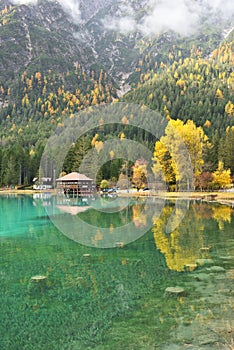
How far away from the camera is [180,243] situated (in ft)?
65.7

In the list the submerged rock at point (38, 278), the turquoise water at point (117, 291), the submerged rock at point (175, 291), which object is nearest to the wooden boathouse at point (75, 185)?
the turquoise water at point (117, 291)

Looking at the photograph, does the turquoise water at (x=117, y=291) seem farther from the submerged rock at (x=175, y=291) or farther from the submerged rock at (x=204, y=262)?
the submerged rock at (x=175, y=291)

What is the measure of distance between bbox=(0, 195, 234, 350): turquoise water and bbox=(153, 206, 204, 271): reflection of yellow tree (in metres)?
0.05

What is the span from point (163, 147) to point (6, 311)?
45.9 meters

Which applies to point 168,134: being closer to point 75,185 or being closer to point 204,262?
point 75,185

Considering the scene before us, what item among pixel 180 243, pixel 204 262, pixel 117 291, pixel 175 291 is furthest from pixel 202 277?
pixel 180 243

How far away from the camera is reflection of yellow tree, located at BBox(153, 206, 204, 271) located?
16.0 meters

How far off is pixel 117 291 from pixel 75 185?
62.2 metres

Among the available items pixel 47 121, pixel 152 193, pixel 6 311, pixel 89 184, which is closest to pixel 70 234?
pixel 6 311

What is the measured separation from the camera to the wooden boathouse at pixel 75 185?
73688mm

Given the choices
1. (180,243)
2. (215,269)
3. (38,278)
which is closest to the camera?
(38,278)

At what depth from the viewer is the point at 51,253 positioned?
1825 centimetres

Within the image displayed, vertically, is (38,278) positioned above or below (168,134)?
below

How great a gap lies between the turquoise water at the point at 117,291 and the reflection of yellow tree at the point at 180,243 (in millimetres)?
47
